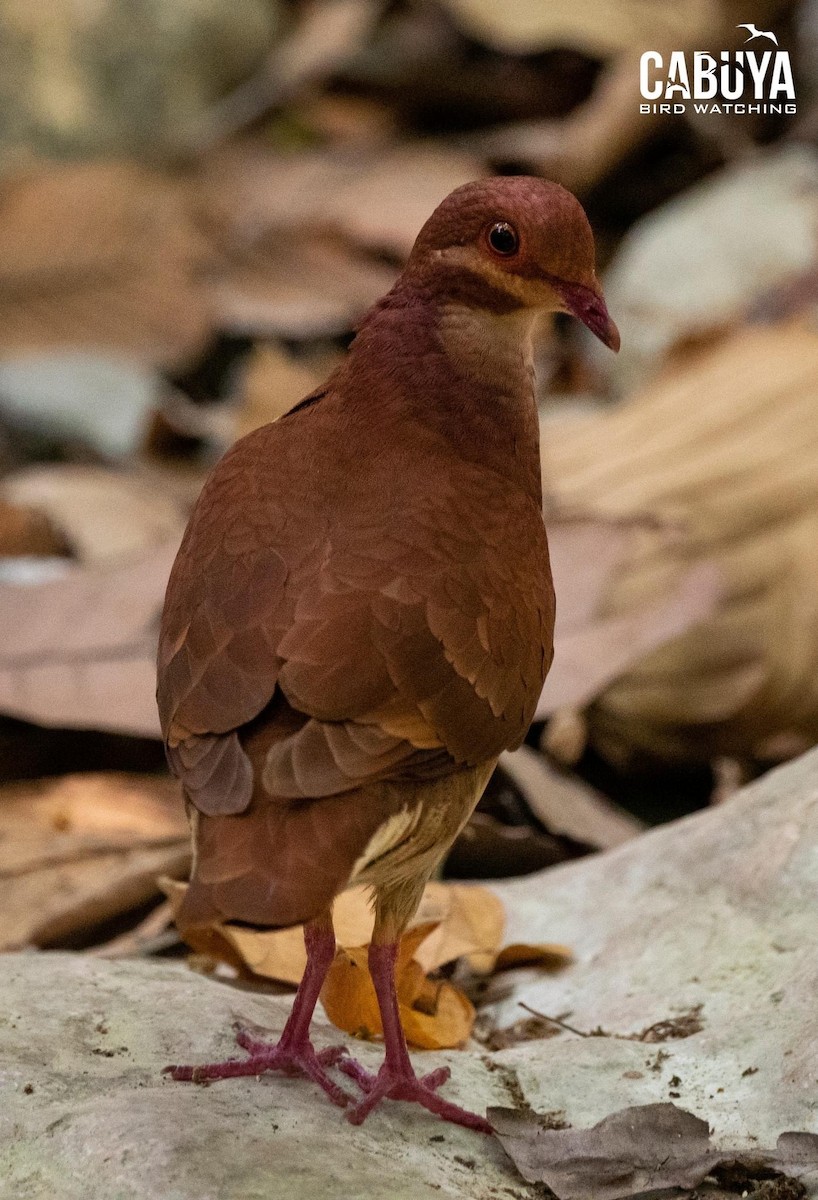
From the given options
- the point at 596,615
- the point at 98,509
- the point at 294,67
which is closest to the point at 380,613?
the point at 596,615

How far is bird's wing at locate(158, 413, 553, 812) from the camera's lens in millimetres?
2627

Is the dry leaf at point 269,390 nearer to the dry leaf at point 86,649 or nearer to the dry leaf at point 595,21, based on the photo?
the dry leaf at point 86,649

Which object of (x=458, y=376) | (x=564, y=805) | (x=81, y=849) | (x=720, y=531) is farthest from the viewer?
(x=720, y=531)

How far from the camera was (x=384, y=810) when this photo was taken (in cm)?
264

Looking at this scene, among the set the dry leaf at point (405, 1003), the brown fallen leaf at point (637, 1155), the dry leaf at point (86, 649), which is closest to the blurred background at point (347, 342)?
the dry leaf at point (86, 649)

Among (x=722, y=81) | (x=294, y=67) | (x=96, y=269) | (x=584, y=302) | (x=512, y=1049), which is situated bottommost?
(x=512, y=1049)

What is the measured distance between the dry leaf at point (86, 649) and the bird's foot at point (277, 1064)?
1492 millimetres

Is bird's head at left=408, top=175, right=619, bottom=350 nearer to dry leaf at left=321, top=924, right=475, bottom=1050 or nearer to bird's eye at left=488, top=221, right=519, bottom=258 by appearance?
bird's eye at left=488, top=221, right=519, bottom=258

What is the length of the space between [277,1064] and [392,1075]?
0.63 ft

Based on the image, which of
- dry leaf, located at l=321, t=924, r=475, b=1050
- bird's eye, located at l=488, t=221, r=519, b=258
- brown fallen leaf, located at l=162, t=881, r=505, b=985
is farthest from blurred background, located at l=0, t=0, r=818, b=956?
bird's eye, located at l=488, t=221, r=519, b=258

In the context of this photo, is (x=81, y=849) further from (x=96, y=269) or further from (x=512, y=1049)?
(x=96, y=269)

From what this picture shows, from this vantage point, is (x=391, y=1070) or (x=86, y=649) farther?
(x=86, y=649)

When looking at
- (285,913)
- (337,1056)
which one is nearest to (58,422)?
(337,1056)

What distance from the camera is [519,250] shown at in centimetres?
297
